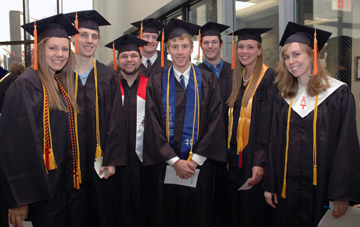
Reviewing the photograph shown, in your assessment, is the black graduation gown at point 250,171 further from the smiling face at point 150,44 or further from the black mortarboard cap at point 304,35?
the smiling face at point 150,44

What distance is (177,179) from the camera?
90.0 inches

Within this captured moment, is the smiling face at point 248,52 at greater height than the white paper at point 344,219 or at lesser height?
greater

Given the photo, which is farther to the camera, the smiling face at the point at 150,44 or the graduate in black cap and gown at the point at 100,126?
the smiling face at the point at 150,44

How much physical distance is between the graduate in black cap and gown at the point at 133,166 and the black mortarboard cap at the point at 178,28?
59 centimetres

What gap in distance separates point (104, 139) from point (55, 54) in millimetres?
813

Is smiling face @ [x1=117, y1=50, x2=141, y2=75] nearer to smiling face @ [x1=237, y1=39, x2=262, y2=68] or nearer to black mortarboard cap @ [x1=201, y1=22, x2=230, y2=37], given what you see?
black mortarboard cap @ [x1=201, y1=22, x2=230, y2=37]

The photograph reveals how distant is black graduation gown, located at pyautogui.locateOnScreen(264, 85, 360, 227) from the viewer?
5.87 feet

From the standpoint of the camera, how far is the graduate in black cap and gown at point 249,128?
7.59ft

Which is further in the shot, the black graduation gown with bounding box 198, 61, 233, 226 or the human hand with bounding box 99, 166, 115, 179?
the black graduation gown with bounding box 198, 61, 233, 226

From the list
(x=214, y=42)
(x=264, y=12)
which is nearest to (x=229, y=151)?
(x=214, y=42)

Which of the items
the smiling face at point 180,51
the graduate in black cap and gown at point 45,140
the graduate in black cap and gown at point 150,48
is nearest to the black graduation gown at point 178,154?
the smiling face at point 180,51

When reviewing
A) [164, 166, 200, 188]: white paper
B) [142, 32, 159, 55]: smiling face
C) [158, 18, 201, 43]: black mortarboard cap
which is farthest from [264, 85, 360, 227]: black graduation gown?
[142, 32, 159, 55]: smiling face

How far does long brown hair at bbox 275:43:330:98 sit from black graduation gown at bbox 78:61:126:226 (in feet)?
4.70

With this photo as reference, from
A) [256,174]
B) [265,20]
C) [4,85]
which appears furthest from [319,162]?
[4,85]
